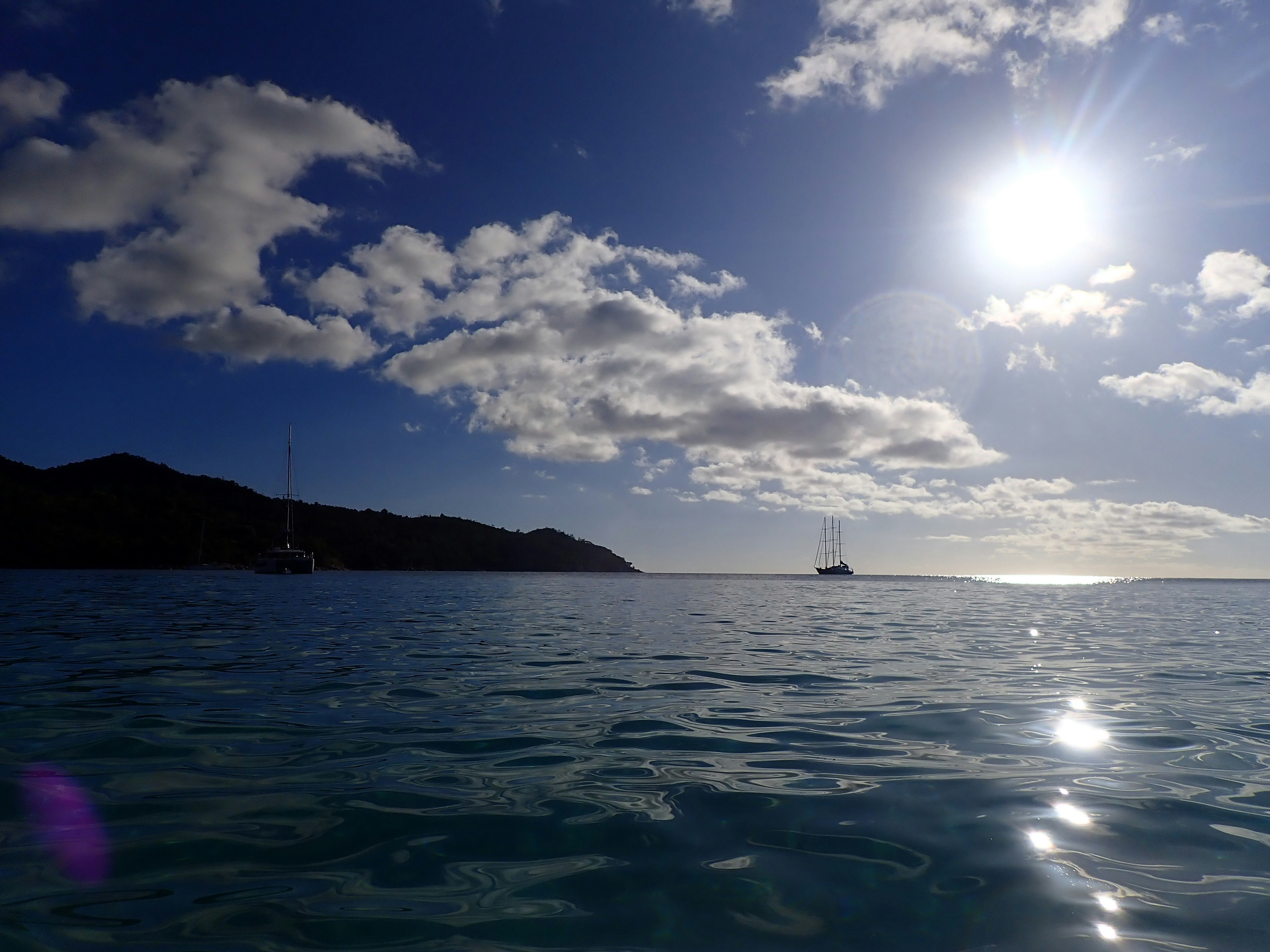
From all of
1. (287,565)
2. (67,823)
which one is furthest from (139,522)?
(67,823)

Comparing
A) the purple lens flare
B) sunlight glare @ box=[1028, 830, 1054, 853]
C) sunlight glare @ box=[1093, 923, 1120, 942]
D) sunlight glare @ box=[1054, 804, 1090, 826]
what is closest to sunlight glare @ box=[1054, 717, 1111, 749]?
sunlight glare @ box=[1054, 804, 1090, 826]

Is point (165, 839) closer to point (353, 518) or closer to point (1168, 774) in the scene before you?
point (1168, 774)

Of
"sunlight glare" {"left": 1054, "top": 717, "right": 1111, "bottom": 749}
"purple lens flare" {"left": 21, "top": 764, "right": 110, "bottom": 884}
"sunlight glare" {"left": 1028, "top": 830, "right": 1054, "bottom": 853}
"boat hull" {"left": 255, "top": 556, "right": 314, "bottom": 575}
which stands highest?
"sunlight glare" {"left": 1028, "top": 830, "right": 1054, "bottom": 853}

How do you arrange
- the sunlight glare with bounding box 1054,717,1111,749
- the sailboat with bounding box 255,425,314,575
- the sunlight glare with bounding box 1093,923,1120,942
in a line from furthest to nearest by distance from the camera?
1. the sailboat with bounding box 255,425,314,575
2. the sunlight glare with bounding box 1054,717,1111,749
3. the sunlight glare with bounding box 1093,923,1120,942

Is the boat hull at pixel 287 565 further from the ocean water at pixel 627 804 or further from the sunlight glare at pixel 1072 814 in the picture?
the sunlight glare at pixel 1072 814

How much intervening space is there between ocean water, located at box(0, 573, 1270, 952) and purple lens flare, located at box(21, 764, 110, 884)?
3cm

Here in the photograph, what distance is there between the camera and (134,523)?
13300cm

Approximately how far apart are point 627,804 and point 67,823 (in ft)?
13.4

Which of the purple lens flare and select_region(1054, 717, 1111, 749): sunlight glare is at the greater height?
select_region(1054, 717, 1111, 749): sunlight glare

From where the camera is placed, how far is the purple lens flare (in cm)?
429

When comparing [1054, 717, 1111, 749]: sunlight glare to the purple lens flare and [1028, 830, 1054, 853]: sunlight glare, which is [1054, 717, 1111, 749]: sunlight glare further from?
the purple lens flare

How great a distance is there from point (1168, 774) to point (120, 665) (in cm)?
1595

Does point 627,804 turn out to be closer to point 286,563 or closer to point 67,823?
point 67,823

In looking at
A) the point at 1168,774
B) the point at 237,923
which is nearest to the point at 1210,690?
the point at 1168,774
